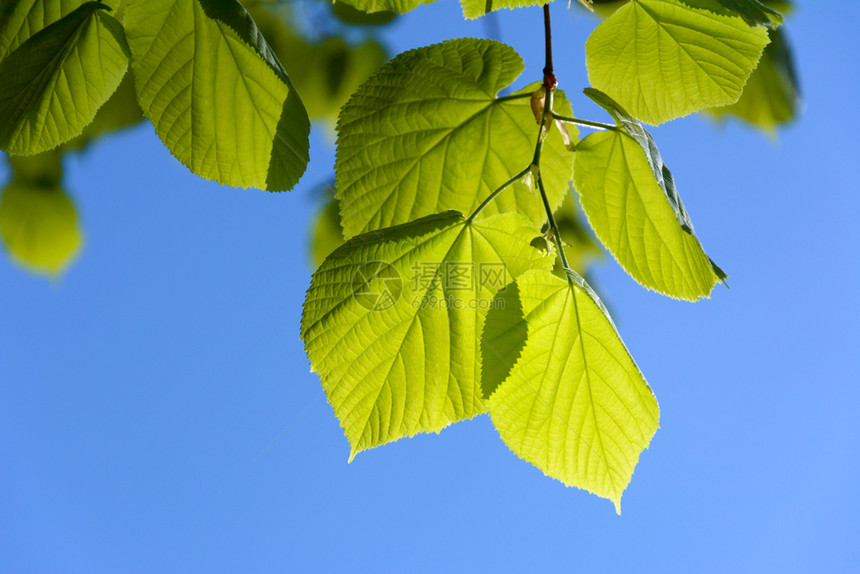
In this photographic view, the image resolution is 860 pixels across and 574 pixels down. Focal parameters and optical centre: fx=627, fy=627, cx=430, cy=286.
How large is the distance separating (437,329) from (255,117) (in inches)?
6.3

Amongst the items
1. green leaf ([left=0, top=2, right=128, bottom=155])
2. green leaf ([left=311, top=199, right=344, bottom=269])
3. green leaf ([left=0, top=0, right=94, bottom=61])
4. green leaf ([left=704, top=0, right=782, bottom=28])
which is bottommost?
green leaf ([left=311, top=199, right=344, bottom=269])

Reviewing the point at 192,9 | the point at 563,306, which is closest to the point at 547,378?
the point at 563,306

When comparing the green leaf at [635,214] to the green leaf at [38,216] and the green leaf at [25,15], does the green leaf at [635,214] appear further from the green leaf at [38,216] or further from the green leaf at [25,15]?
the green leaf at [38,216]

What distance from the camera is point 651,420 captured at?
0.38 metres

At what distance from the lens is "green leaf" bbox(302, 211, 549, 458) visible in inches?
13.8

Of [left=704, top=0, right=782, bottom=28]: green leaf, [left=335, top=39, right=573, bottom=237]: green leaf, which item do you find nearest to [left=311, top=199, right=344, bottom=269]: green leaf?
[left=335, top=39, right=573, bottom=237]: green leaf

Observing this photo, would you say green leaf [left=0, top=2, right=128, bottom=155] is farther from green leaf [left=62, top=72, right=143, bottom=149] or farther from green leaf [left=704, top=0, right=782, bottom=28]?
green leaf [left=62, top=72, right=143, bottom=149]

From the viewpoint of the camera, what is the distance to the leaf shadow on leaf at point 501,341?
0.35 meters

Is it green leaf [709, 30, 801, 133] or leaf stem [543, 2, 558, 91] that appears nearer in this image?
leaf stem [543, 2, 558, 91]

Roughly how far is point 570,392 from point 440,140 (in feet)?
0.61

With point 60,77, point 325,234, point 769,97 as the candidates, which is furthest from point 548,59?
point 769,97

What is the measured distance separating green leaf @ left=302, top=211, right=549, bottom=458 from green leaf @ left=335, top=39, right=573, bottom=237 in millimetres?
51

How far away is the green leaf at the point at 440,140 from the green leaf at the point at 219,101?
0.18ft

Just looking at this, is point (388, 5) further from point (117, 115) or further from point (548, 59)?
point (117, 115)
